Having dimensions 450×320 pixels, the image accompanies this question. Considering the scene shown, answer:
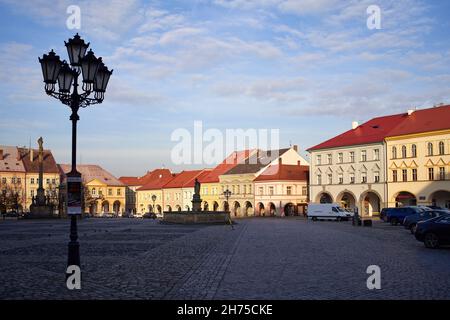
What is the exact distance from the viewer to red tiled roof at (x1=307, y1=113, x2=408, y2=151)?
74.1 metres

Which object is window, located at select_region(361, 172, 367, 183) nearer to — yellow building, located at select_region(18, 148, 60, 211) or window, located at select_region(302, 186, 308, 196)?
window, located at select_region(302, 186, 308, 196)

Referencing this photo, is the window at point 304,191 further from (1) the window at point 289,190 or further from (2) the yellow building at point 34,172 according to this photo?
(2) the yellow building at point 34,172

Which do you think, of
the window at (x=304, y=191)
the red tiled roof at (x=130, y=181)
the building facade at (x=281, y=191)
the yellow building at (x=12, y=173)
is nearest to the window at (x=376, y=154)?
the building facade at (x=281, y=191)

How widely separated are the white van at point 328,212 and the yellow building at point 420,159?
424 inches

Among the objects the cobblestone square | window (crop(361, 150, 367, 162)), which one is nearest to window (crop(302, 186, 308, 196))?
window (crop(361, 150, 367, 162))

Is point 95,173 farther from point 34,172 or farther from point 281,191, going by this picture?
point 281,191

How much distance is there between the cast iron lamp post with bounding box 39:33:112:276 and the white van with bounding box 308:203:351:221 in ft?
162

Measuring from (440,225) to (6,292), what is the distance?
658 inches

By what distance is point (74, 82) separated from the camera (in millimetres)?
13930

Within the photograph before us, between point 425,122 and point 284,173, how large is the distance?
2748 cm

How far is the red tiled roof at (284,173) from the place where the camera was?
90.7m

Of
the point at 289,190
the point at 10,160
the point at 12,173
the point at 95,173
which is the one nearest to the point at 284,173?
the point at 289,190

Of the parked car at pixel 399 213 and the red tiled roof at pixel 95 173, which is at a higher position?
the red tiled roof at pixel 95 173
